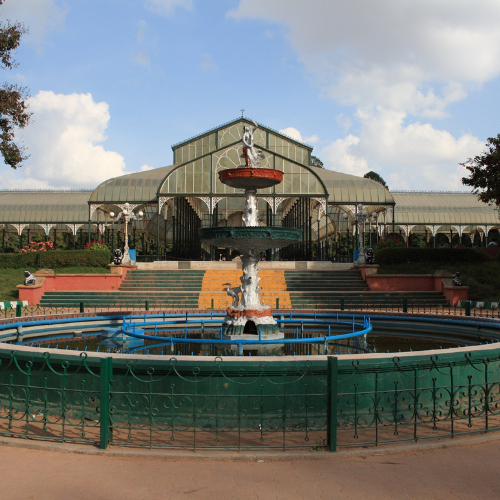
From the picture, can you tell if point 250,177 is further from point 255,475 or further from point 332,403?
point 255,475

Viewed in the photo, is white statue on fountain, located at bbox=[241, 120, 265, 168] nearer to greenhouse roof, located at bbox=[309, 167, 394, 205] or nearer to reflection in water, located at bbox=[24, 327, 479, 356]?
reflection in water, located at bbox=[24, 327, 479, 356]

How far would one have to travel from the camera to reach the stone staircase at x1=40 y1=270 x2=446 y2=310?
21.2 m

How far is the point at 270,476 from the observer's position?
4.81 meters

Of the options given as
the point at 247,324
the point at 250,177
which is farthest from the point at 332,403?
the point at 250,177

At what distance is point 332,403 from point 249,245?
19.8 ft

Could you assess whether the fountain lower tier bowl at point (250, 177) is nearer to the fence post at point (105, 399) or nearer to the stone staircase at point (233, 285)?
the fence post at point (105, 399)

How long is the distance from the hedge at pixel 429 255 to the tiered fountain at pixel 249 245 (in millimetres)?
16156

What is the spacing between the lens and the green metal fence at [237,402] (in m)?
5.82

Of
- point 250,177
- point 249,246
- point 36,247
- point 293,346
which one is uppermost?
point 250,177

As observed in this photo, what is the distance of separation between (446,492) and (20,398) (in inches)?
204

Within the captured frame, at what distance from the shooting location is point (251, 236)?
35.2 ft

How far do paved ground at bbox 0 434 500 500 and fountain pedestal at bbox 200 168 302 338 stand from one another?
577 centimetres

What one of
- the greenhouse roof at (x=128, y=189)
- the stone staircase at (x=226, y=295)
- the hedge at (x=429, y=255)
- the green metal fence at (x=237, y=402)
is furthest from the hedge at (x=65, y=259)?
the green metal fence at (x=237, y=402)

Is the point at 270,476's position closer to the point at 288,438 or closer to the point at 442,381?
the point at 288,438
